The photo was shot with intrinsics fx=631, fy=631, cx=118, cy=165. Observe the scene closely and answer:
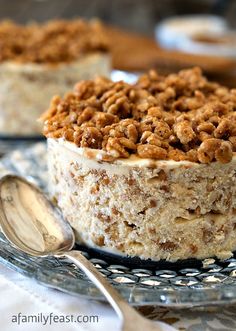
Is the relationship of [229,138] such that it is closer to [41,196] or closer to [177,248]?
[177,248]

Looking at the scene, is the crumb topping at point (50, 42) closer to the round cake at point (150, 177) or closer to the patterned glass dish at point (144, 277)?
the round cake at point (150, 177)

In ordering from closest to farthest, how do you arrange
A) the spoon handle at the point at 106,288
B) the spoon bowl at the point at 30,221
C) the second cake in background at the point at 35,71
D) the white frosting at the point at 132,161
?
1. the spoon handle at the point at 106,288
2. the white frosting at the point at 132,161
3. the spoon bowl at the point at 30,221
4. the second cake in background at the point at 35,71

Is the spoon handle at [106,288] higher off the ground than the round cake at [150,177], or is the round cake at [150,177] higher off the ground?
the round cake at [150,177]

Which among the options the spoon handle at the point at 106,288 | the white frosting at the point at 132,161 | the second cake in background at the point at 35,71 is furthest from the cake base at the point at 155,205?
the second cake in background at the point at 35,71

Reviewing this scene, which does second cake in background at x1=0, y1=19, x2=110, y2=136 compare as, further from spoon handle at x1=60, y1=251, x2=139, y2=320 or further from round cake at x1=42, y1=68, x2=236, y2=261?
spoon handle at x1=60, y1=251, x2=139, y2=320

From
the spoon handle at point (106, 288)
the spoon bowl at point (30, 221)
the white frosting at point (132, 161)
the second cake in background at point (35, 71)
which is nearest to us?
the spoon handle at point (106, 288)
